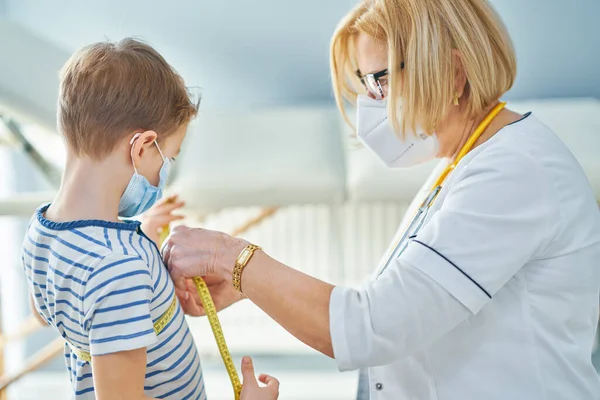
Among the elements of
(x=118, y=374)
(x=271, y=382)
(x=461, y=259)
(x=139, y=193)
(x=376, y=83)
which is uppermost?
A: (x=376, y=83)

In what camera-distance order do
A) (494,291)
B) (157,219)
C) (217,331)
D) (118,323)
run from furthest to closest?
(157,219) < (217,331) < (494,291) < (118,323)

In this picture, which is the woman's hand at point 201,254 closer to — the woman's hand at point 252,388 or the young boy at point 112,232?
the young boy at point 112,232

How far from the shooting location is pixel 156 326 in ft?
3.52

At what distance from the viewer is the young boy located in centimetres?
97

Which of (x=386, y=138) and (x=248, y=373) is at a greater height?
(x=386, y=138)

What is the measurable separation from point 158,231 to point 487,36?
0.75m

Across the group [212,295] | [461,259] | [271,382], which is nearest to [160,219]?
[212,295]

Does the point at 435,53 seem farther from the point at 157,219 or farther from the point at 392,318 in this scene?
the point at 157,219

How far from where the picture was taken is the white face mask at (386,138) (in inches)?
53.8

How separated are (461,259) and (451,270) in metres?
0.02

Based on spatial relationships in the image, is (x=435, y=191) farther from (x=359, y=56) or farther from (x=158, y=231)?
(x=158, y=231)

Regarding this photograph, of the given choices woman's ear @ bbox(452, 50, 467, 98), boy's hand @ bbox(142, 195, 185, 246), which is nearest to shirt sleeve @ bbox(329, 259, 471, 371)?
woman's ear @ bbox(452, 50, 467, 98)

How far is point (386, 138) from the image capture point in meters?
1.41

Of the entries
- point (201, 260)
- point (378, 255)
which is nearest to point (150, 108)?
point (201, 260)
